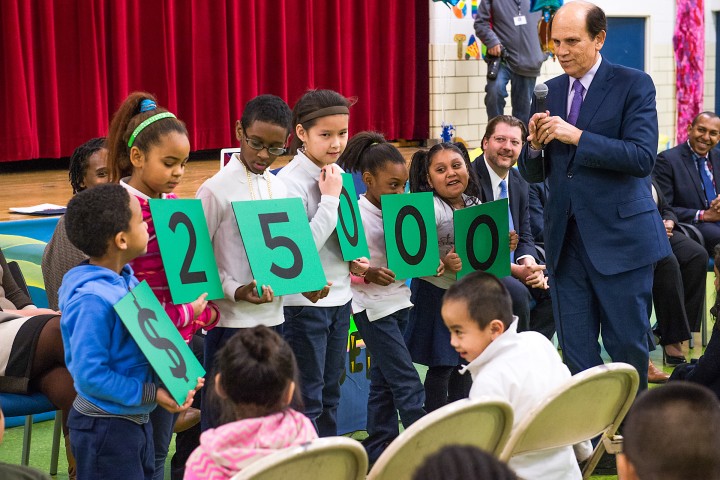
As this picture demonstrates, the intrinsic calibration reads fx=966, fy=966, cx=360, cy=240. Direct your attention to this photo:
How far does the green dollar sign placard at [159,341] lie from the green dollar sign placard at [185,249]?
0.24 metres

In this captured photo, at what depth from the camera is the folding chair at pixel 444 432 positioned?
206 cm

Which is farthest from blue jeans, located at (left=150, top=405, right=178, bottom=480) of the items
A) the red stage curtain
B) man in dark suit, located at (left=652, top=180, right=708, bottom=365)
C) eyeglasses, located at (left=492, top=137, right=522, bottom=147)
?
the red stage curtain

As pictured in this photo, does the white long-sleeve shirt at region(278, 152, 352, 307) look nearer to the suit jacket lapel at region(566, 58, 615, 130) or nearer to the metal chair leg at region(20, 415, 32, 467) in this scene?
the suit jacket lapel at region(566, 58, 615, 130)

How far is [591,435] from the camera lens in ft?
8.43

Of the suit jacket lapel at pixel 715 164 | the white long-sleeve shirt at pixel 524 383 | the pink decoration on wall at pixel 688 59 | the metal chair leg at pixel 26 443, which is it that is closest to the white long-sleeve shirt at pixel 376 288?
the white long-sleeve shirt at pixel 524 383

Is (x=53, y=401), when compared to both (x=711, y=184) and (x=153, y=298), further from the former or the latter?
(x=711, y=184)

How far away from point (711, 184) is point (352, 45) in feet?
14.0

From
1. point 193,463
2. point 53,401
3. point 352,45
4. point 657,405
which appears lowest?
point 53,401

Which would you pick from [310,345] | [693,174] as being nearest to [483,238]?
[310,345]

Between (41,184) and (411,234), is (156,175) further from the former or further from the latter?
(41,184)

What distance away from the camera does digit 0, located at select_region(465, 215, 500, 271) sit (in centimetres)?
375

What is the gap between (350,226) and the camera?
135 inches

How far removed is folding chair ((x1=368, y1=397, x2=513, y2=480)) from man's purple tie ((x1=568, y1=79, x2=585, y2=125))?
62.7 inches

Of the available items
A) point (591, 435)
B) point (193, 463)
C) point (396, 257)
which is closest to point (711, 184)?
point (396, 257)
